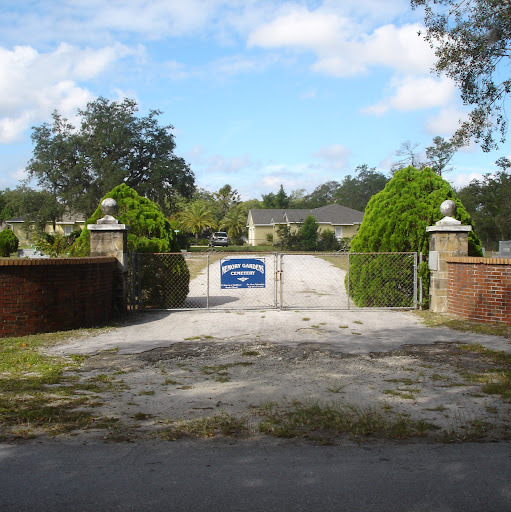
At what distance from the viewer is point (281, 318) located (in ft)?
35.5

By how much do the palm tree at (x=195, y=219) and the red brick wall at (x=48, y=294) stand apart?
59752mm

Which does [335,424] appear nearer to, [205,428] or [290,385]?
[205,428]

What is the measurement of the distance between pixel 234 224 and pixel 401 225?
203 feet

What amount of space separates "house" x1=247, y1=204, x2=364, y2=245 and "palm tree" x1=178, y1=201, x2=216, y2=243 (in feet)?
19.2

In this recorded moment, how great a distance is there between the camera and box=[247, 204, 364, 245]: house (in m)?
59.4

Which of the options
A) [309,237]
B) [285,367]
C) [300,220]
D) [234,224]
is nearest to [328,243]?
[309,237]

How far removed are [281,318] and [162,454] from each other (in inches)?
273

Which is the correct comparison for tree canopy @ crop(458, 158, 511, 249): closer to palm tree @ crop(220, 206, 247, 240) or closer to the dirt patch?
palm tree @ crop(220, 206, 247, 240)

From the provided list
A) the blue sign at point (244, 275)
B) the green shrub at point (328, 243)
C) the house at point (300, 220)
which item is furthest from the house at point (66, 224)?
the blue sign at point (244, 275)

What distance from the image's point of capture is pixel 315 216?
200 ft

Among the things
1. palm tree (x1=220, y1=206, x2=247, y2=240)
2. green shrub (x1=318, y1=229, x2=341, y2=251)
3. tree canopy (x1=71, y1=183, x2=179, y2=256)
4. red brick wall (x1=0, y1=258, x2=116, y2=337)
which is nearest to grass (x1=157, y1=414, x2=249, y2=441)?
red brick wall (x1=0, y1=258, x2=116, y2=337)

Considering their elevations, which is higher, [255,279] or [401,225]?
[401,225]

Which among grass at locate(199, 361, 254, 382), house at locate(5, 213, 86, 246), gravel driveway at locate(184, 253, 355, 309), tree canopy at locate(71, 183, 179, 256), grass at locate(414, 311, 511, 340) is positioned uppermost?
house at locate(5, 213, 86, 246)

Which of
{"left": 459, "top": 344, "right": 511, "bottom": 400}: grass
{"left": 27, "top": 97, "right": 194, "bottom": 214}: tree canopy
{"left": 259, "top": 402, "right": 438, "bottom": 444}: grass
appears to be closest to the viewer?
{"left": 259, "top": 402, "right": 438, "bottom": 444}: grass
